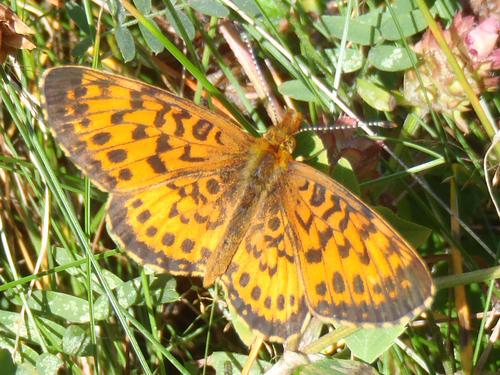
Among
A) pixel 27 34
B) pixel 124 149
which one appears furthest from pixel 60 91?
pixel 27 34

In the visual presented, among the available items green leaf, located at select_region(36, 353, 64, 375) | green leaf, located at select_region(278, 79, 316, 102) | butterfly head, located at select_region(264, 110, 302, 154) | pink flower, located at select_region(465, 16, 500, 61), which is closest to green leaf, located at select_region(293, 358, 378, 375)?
butterfly head, located at select_region(264, 110, 302, 154)

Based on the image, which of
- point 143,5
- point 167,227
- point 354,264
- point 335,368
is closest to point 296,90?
point 143,5

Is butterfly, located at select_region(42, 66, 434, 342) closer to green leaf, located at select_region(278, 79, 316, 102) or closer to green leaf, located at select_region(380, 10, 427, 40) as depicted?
green leaf, located at select_region(278, 79, 316, 102)

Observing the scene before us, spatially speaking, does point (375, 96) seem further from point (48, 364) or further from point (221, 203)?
point (48, 364)

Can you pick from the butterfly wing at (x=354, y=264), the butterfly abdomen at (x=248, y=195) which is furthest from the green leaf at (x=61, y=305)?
the butterfly wing at (x=354, y=264)

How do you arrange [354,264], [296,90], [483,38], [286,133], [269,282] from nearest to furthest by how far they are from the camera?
[354,264] < [269,282] < [483,38] < [286,133] < [296,90]

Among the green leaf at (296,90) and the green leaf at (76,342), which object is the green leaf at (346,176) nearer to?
the green leaf at (296,90)
